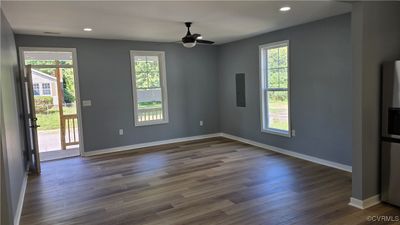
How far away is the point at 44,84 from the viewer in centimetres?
653

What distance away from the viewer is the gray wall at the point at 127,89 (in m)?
5.91

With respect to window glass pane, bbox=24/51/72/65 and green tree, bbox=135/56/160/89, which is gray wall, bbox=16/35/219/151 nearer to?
green tree, bbox=135/56/160/89

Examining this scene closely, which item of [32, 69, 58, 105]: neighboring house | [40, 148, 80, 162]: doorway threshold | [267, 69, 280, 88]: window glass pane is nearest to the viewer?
[267, 69, 280, 88]: window glass pane

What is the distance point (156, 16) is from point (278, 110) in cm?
310

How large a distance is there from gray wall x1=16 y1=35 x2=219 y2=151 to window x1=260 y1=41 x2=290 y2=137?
1.76 m

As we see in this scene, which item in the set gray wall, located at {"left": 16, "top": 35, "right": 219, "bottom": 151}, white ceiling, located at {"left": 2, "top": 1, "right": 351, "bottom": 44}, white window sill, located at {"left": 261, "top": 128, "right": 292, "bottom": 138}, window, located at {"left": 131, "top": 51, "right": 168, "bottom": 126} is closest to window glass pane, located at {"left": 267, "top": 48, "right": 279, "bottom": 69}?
white ceiling, located at {"left": 2, "top": 1, "right": 351, "bottom": 44}

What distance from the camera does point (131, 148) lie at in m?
6.48

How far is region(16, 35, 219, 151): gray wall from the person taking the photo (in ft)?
19.4

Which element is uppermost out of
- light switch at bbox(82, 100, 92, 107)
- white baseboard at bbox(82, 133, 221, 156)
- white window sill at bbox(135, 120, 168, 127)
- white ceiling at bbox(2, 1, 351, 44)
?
white ceiling at bbox(2, 1, 351, 44)

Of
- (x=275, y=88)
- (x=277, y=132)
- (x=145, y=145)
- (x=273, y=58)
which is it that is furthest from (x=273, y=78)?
(x=145, y=145)

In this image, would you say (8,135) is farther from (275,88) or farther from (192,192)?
(275,88)

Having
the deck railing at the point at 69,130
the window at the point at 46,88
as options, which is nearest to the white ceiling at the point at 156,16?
the window at the point at 46,88

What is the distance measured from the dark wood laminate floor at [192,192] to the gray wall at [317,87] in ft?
1.26

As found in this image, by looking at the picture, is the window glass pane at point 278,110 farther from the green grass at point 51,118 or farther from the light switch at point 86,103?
the green grass at point 51,118
